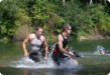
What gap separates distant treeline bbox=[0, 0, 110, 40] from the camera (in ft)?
168

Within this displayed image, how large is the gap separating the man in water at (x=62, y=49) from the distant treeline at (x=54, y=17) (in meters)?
31.6

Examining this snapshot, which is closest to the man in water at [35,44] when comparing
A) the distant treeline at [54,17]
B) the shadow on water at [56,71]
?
the shadow on water at [56,71]

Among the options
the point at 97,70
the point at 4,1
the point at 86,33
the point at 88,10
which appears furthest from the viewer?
the point at 88,10

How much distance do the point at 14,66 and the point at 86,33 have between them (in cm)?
3935

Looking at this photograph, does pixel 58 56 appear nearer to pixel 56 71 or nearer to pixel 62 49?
pixel 62 49

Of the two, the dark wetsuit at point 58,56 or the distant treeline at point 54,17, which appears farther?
the distant treeline at point 54,17

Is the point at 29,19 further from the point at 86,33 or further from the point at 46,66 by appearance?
the point at 46,66

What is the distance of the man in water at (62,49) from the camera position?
1761 centimetres

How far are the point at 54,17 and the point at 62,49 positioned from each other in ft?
131

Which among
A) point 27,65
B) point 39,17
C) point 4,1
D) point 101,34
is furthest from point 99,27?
point 27,65

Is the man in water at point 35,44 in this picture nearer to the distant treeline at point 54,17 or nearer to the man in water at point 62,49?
the man in water at point 62,49

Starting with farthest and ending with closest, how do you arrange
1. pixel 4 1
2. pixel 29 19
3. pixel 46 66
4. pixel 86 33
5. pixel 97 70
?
pixel 86 33, pixel 29 19, pixel 4 1, pixel 46 66, pixel 97 70

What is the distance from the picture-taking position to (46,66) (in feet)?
61.8

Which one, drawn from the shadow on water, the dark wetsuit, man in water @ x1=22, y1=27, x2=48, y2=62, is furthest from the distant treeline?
the shadow on water
